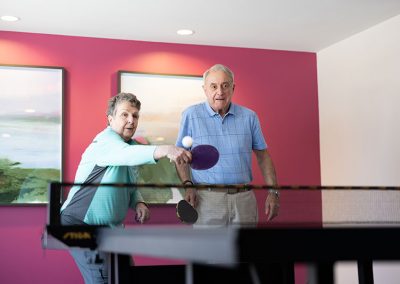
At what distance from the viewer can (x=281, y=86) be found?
5.11 m

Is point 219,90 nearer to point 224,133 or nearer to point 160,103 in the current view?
point 224,133

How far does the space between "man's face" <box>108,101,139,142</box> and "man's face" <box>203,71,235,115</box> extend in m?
0.54

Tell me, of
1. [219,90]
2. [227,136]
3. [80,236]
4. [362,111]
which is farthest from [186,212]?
[362,111]

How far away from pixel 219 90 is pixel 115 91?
1801 mm

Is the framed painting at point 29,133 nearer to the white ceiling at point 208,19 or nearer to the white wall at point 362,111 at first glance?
the white ceiling at point 208,19

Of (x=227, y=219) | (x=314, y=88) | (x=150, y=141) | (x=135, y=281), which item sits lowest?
(x=135, y=281)

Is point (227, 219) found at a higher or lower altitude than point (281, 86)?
lower

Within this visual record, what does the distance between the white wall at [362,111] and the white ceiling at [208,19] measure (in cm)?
14

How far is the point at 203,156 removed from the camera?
2383 millimetres

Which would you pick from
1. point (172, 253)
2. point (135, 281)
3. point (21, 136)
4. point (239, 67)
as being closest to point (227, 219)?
point (135, 281)

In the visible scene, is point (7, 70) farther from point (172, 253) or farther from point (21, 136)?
point (172, 253)

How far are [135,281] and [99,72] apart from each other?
2.65 meters

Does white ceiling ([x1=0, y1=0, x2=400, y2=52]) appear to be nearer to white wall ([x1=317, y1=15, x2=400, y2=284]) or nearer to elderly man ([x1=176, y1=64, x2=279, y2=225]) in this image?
white wall ([x1=317, y1=15, x2=400, y2=284])

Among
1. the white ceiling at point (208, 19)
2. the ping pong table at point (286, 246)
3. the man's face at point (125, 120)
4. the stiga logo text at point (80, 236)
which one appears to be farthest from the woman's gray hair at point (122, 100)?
the ping pong table at point (286, 246)
